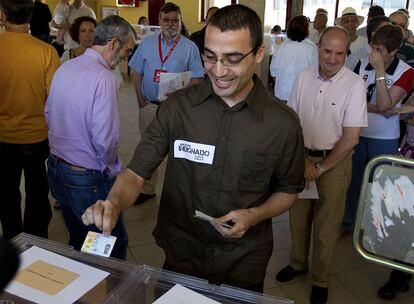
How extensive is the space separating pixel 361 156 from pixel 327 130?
888 millimetres

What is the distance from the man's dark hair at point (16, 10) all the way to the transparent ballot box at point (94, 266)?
1.51 meters

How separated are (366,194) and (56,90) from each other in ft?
5.23

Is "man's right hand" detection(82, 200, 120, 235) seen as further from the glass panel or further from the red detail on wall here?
the red detail on wall

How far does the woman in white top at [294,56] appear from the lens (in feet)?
15.4

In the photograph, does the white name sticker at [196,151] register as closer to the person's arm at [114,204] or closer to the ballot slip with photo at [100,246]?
the person's arm at [114,204]

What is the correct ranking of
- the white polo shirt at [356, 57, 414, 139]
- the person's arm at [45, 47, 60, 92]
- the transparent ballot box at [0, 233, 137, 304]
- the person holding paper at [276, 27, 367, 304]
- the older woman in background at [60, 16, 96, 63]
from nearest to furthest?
the transparent ballot box at [0, 233, 137, 304] → the person holding paper at [276, 27, 367, 304] → the person's arm at [45, 47, 60, 92] → the white polo shirt at [356, 57, 414, 139] → the older woman in background at [60, 16, 96, 63]

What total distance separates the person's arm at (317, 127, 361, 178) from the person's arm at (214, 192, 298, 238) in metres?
0.95

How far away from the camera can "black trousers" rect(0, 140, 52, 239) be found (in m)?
2.70

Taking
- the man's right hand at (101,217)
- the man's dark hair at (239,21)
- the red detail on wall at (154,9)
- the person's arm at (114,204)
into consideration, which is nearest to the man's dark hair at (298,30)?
the man's dark hair at (239,21)

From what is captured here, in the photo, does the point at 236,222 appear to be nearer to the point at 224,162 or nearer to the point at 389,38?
the point at 224,162

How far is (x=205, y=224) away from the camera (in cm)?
163

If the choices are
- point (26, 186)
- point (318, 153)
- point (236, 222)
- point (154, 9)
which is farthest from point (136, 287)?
point (154, 9)

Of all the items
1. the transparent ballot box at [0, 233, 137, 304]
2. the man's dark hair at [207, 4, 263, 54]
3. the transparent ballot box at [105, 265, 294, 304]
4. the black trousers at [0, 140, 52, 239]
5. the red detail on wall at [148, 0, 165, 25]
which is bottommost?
the black trousers at [0, 140, 52, 239]

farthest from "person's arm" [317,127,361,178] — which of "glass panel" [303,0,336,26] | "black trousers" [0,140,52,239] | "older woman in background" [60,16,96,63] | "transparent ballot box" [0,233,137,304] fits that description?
"glass panel" [303,0,336,26]
